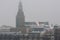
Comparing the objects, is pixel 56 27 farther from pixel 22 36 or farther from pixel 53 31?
pixel 22 36

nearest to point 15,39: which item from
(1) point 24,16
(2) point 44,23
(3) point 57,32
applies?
(3) point 57,32

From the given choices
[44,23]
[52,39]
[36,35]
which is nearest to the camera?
[52,39]

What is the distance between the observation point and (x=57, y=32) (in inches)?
→ 97.5

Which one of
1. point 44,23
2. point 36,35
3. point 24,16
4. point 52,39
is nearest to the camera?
point 52,39

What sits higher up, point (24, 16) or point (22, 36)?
point (24, 16)

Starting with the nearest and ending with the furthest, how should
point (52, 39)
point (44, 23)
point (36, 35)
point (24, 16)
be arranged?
point (52, 39) → point (36, 35) → point (44, 23) → point (24, 16)

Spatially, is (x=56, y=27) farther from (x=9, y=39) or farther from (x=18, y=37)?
(x=9, y=39)

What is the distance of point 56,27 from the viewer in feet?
8.22

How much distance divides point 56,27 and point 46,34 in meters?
0.23

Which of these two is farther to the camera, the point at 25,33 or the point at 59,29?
the point at 25,33

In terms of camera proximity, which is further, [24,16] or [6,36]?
[24,16]

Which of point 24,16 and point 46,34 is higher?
point 24,16

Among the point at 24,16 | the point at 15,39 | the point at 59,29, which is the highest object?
the point at 24,16

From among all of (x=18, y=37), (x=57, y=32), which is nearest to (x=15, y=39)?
(x=18, y=37)
